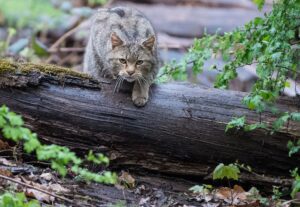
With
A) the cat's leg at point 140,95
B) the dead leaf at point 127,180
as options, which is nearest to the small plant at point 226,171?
the dead leaf at point 127,180

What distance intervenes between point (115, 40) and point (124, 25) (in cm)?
28

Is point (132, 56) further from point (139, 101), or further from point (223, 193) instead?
point (223, 193)

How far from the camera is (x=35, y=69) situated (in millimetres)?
4922

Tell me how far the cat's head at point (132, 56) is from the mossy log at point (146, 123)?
0.29 meters

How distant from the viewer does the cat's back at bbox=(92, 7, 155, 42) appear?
546 cm

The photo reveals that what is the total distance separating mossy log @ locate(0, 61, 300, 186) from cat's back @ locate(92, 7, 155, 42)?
0.62 metres

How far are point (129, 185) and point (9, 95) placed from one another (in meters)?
1.23

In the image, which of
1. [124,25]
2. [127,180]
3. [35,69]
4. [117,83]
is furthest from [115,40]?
[127,180]

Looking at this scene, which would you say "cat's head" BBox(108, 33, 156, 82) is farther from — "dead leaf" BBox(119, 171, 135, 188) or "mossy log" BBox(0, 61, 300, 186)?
"dead leaf" BBox(119, 171, 135, 188)

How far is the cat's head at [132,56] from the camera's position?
5301 millimetres

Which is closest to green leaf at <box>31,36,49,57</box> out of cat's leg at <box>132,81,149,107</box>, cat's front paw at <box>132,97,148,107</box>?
cat's leg at <box>132,81,149,107</box>

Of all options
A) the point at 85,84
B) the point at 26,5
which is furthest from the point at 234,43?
the point at 26,5

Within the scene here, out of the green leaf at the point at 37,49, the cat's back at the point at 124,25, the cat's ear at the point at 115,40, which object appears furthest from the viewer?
the green leaf at the point at 37,49

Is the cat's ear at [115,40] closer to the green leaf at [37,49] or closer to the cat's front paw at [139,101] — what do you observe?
the cat's front paw at [139,101]
